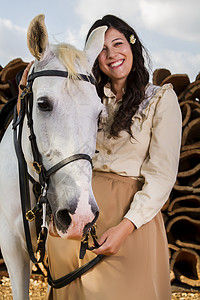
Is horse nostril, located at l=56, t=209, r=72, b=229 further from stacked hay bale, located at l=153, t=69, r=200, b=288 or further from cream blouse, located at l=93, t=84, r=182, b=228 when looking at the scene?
stacked hay bale, located at l=153, t=69, r=200, b=288

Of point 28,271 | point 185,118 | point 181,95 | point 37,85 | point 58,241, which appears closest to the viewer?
point 37,85

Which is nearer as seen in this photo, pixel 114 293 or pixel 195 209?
pixel 114 293

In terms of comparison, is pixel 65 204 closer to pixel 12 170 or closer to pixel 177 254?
pixel 12 170

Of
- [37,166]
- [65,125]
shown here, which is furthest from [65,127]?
[37,166]

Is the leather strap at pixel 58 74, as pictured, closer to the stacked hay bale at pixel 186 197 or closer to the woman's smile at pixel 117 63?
the woman's smile at pixel 117 63

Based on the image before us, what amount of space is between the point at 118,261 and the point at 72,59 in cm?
62

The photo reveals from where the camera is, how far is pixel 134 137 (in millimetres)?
1062

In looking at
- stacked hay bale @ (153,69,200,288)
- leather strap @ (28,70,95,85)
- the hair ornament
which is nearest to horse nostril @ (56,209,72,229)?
leather strap @ (28,70,95,85)

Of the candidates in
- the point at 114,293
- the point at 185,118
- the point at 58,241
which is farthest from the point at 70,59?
Answer: the point at 185,118

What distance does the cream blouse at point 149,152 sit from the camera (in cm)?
98

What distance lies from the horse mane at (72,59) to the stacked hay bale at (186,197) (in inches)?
46.5

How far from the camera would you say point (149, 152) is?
105 centimetres

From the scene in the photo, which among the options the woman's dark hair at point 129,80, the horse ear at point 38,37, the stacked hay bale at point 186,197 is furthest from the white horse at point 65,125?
the stacked hay bale at point 186,197

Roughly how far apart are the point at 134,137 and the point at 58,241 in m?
0.43
